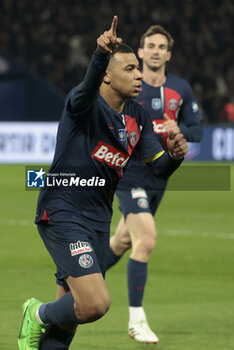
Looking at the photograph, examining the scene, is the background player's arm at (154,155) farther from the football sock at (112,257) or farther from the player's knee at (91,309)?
the football sock at (112,257)

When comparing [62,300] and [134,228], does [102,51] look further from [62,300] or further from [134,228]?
[134,228]

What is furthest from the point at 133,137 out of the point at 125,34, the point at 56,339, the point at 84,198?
the point at 125,34

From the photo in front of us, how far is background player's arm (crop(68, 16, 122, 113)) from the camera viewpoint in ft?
15.1

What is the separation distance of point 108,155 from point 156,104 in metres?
2.52

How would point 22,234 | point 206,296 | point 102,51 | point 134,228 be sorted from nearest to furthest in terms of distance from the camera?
point 102,51 → point 134,228 → point 206,296 → point 22,234

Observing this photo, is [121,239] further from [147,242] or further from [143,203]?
[147,242]

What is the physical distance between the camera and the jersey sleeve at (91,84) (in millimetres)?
4676

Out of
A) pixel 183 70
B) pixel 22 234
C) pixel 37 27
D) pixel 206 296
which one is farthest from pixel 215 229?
pixel 37 27

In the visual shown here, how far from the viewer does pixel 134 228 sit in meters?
6.87


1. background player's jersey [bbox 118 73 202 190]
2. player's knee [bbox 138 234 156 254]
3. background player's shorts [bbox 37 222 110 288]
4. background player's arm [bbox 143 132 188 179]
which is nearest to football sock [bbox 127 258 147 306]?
player's knee [bbox 138 234 156 254]

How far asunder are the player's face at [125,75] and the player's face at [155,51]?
2311mm

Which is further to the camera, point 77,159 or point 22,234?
point 22,234

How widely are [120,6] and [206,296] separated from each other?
20165mm

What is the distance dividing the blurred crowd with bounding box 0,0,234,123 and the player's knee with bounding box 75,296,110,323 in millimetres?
19814
